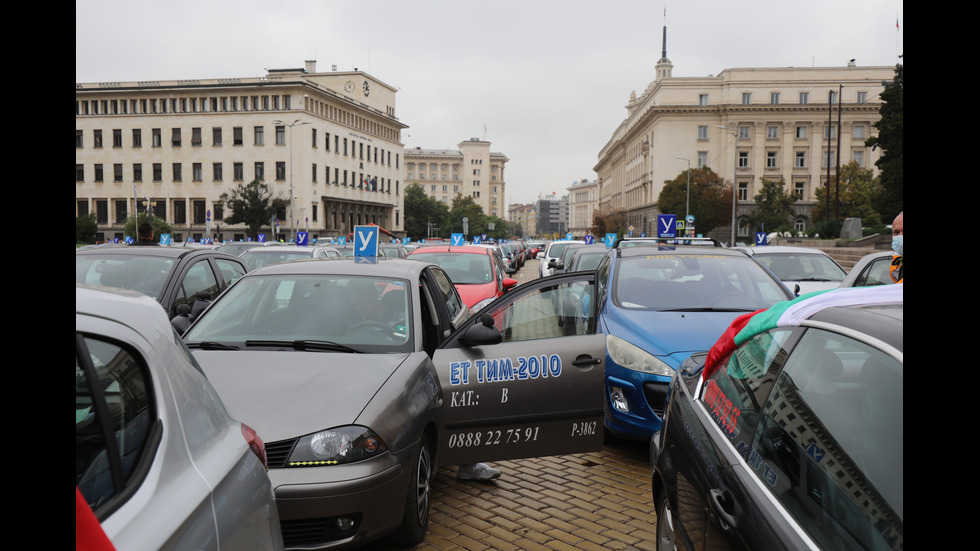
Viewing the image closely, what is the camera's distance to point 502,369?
4984 millimetres

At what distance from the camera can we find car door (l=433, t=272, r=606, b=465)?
4910 mm

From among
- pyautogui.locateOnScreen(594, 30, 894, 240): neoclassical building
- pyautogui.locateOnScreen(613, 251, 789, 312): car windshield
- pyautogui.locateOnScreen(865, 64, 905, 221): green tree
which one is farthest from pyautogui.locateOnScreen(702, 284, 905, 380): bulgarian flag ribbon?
pyautogui.locateOnScreen(594, 30, 894, 240): neoclassical building

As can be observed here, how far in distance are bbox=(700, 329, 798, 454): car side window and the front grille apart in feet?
6.34

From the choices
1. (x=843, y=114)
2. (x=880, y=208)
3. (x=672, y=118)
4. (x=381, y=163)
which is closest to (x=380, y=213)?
(x=381, y=163)

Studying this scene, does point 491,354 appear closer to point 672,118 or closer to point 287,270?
point 287,270

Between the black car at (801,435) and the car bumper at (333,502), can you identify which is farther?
the car bumper at (333,502)

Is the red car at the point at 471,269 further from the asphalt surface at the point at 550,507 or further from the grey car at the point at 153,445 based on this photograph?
the grey car at the point at 153,445

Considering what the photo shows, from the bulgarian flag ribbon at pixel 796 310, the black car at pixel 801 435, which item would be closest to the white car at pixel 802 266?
the bulgarian flag ribbon at pixel 796 310

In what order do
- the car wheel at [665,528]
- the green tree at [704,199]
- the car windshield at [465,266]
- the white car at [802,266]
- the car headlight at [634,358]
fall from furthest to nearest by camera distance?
the green tree at [704,199]
the car windshield at [465,266]
the white car at [802,266]
the car headlight at [634,358]
the car wheel at [665,528]

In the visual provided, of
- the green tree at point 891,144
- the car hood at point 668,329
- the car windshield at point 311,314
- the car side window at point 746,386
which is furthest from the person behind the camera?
the green tree at point 891,144

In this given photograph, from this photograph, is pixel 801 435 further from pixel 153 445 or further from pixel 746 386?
pixel 153 445

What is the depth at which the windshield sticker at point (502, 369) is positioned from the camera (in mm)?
4949

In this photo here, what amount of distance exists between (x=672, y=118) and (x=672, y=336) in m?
89.6

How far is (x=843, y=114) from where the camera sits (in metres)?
89.7
